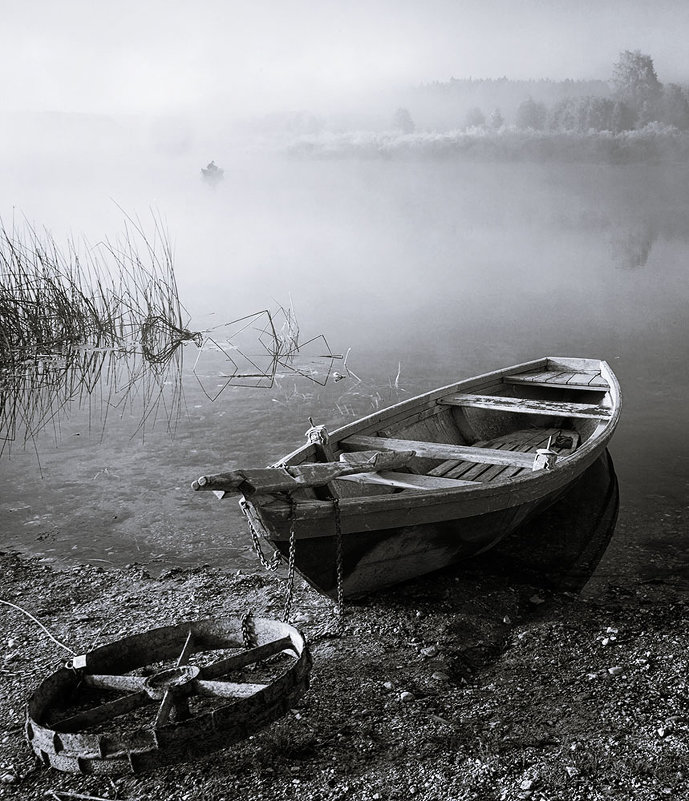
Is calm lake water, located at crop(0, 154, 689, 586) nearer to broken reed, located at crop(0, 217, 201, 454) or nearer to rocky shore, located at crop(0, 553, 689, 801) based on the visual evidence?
broken reed, located at crop(0, 217, 201, 454)

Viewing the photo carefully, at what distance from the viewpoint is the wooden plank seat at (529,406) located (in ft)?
19.1

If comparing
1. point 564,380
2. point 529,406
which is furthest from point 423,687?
point 564,380

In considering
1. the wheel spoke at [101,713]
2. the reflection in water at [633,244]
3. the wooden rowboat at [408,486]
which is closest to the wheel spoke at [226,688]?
the wheel spoke at [101,713]

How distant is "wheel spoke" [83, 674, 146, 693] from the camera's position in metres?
3.05

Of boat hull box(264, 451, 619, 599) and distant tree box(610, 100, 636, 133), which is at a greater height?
distant tree box(610, 100, 636, 133)

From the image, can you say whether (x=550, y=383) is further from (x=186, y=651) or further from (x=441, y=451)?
(x=186, y=651)

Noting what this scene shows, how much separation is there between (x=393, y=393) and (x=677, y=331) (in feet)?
18.3

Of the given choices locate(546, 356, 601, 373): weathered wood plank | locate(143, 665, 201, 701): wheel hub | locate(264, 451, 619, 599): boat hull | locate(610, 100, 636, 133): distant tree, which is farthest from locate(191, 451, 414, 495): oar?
locate(610, 100, 636, 133): distant tree

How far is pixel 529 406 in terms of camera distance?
236 inches

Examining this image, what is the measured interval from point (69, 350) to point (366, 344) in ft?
13.1

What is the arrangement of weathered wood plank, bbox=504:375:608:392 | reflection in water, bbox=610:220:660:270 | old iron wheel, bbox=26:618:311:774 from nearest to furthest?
1. old iron wheel, bbox=26:618:311:774
2. weathered wood plank, bbox=504:375:608:392
3. reflection in water, bbox=610:220:660:270

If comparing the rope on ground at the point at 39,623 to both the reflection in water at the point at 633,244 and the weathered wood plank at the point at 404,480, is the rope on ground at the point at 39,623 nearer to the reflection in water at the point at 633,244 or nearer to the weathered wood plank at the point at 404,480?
the weathered wood plank at the point at 404,480

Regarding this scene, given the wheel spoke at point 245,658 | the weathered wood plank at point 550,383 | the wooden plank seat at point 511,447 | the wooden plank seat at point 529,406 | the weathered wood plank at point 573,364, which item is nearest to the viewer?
the wheel spoke at point 245,658

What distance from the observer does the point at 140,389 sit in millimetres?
8625
